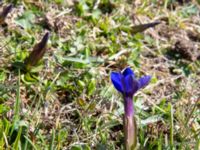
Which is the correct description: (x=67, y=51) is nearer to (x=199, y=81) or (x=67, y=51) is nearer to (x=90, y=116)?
(x=90, y=116)

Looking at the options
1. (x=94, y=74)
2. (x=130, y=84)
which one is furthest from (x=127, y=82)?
(x=94, y=74)

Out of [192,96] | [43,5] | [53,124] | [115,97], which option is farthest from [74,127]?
[43,5]

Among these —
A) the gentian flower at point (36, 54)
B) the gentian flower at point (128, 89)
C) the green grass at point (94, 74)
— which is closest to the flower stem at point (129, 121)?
the gentian flower at point (128, 89)

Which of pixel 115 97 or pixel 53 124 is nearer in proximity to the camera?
pixel 53 124

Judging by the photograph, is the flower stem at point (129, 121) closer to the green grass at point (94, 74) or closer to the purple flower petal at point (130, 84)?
the purple flower petal at point (130, 84)

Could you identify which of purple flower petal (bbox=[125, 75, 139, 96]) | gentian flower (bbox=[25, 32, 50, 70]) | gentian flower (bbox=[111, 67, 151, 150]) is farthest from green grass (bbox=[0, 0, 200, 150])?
purple flower petal (bbox=[125, 75, 139, 96])

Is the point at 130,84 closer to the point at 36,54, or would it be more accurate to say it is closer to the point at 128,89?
the point at 128,89
